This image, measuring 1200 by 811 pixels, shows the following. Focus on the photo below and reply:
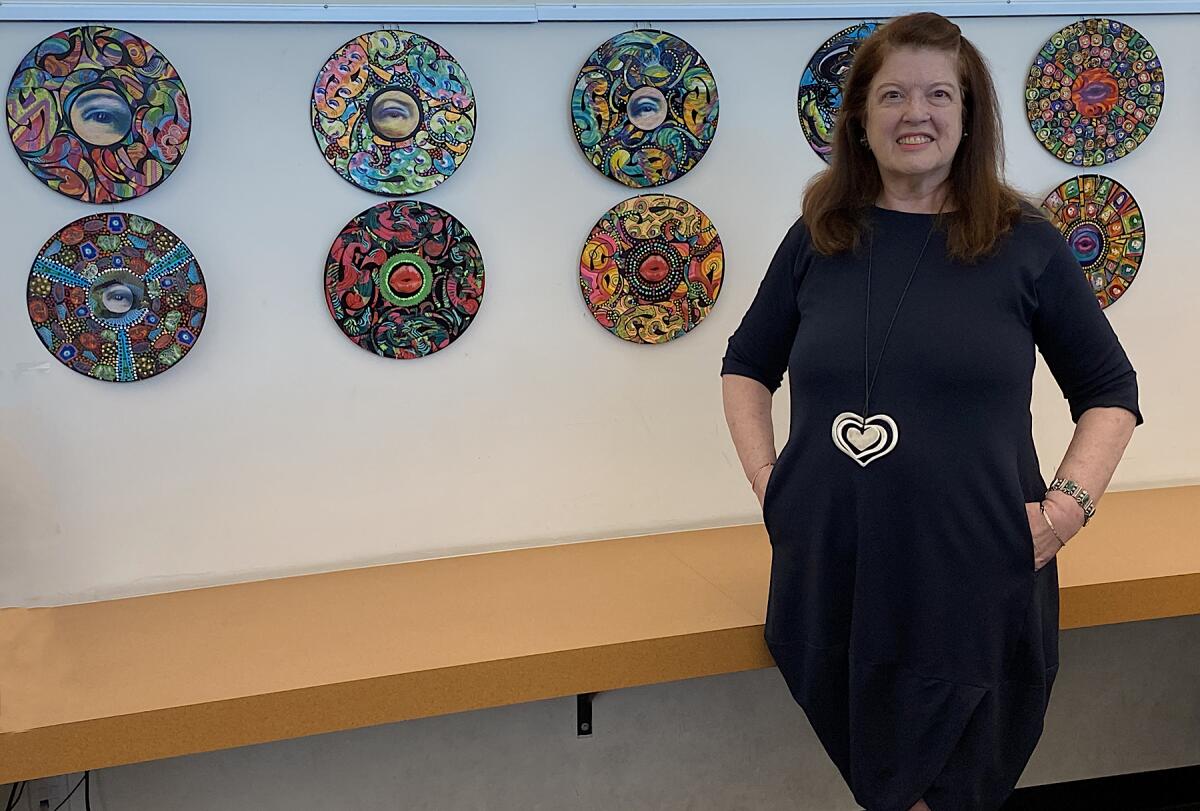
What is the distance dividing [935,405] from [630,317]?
86 centimetres

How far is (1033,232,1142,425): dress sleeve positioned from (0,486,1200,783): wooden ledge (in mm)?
487

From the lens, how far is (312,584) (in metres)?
1.97

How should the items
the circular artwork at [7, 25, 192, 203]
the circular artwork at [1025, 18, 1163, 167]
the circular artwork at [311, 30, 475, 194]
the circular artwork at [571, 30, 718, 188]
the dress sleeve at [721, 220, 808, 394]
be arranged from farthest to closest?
1. the circular artwork at [1025, 18, 1163, 167]
2. the circular artwork at [571, 30, 718, 188]
3. the circular artwork at [311, 30, 475, 194]
4. the circular artwork at [7, 25, 192, 203]
5. the dress sleeve at [721, 220, 808, 394]

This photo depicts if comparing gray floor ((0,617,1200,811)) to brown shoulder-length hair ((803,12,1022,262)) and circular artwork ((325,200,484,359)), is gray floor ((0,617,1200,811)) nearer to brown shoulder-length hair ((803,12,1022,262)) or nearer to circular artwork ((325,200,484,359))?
circular artwork ((325,200,484,359))

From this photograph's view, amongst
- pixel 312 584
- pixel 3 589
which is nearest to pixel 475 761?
pixel 312 584

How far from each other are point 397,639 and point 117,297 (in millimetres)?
797

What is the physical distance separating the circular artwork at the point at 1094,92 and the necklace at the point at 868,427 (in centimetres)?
112

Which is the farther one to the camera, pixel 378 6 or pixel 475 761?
pixel 475 761

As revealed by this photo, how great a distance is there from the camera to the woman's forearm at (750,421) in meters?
1.62

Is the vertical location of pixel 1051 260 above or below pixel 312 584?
above

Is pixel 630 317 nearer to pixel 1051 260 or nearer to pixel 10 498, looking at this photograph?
pixel 1051 260

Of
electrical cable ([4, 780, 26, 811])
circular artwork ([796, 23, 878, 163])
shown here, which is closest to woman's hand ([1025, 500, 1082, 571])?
circular artwork ([796, 23, 878, 163])

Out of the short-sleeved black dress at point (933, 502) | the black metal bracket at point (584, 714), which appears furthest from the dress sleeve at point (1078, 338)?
the black metal bracket at point (584, 714)

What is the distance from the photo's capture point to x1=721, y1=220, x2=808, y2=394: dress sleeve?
1.57m
